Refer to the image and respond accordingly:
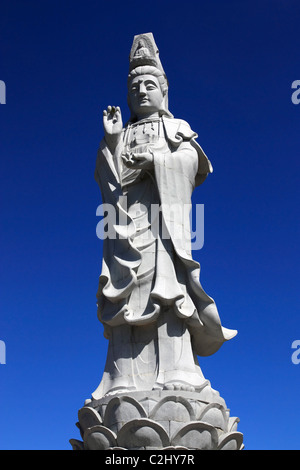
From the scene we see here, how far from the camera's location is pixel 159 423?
31.0 ft

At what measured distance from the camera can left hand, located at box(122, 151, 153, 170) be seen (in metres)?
11.8

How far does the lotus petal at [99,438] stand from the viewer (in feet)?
31.6

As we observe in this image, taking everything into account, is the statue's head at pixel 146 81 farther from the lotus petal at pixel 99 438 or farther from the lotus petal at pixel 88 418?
the lotus petal at pixel 99 438

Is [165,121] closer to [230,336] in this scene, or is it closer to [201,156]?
[201,156]

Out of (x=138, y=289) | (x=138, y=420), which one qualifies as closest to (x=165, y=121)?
(x=138, y=289)

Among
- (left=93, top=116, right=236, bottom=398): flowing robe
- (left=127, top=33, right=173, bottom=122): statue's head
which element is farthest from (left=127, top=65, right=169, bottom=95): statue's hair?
(left=93, top=116, right=236, bottom=398): flowing robe

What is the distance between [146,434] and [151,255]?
125 inches

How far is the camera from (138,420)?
9391 mm

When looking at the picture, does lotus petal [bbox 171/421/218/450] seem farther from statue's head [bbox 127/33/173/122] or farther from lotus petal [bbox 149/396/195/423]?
statue's head [bbox 127/33/173/122]

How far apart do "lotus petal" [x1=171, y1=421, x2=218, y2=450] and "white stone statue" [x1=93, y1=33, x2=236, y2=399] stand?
643 mm

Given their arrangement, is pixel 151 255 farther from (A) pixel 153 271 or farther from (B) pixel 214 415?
(B) pixel 214 415

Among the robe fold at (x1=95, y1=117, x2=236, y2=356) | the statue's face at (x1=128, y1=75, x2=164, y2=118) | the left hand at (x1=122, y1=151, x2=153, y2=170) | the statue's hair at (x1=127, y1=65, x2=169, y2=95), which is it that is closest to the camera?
the robe fold at (x1=95, y1=117, x2=236, y2=356)

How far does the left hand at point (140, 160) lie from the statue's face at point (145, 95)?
136 centimetres
